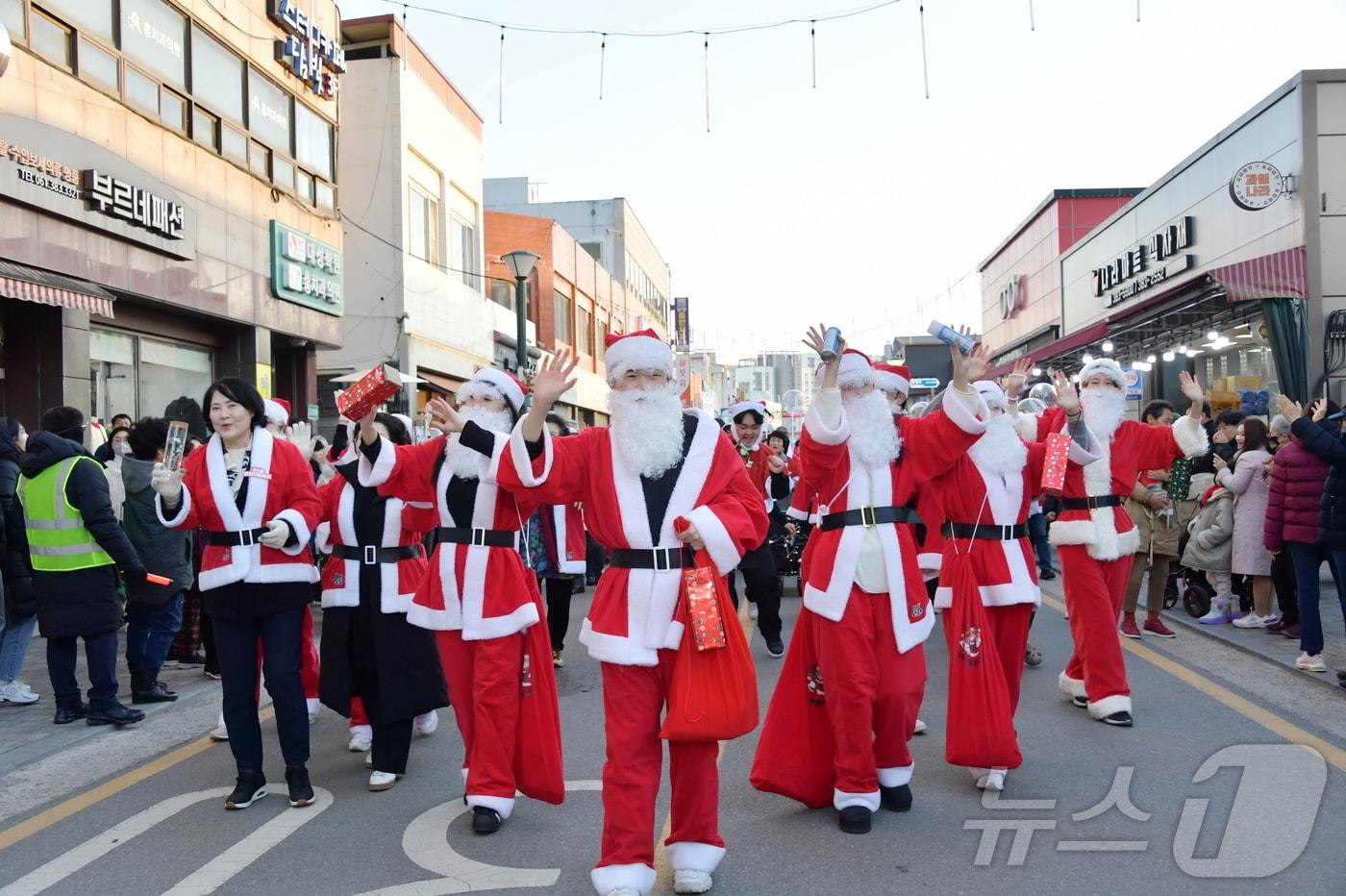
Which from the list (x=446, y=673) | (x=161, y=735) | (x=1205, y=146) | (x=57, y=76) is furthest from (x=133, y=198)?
(x=1205, y=146)

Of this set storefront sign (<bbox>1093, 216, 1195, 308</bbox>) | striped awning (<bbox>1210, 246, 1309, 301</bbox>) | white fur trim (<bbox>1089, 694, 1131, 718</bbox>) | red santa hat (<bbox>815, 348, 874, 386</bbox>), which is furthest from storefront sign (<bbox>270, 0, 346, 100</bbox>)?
storefront sign (<bbox>1093, 216, 1195, 308</bbox>)

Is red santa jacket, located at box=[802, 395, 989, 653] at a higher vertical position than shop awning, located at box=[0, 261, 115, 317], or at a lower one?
lower

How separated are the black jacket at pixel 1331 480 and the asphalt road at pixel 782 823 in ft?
3.49

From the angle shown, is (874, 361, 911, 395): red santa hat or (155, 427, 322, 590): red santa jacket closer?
(155, 427, 322, 590): red santa jacket

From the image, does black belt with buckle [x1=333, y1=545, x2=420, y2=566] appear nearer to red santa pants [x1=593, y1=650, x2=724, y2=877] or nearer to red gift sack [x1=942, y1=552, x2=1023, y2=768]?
red santa pants [x1=593, y1=650, x2=724, y2=877]

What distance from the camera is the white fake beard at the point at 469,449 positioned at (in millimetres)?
5035

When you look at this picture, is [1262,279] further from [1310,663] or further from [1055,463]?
[1055,463]

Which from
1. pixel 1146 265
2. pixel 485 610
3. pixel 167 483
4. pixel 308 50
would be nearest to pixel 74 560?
pixel 167 483

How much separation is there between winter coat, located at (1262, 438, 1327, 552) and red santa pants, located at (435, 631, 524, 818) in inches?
209

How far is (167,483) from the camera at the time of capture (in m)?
4.78

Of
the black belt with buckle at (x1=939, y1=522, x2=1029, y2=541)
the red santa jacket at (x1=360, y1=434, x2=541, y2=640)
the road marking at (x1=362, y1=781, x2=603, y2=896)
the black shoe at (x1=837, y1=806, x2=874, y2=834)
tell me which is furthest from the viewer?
the black belt with buckle at (x1=939, y1=522, x2=1029, y2=541)

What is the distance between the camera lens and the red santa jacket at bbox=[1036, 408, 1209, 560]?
253 inches

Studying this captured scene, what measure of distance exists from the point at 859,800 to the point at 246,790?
2.65 metres

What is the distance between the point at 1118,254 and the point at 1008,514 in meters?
25.8
